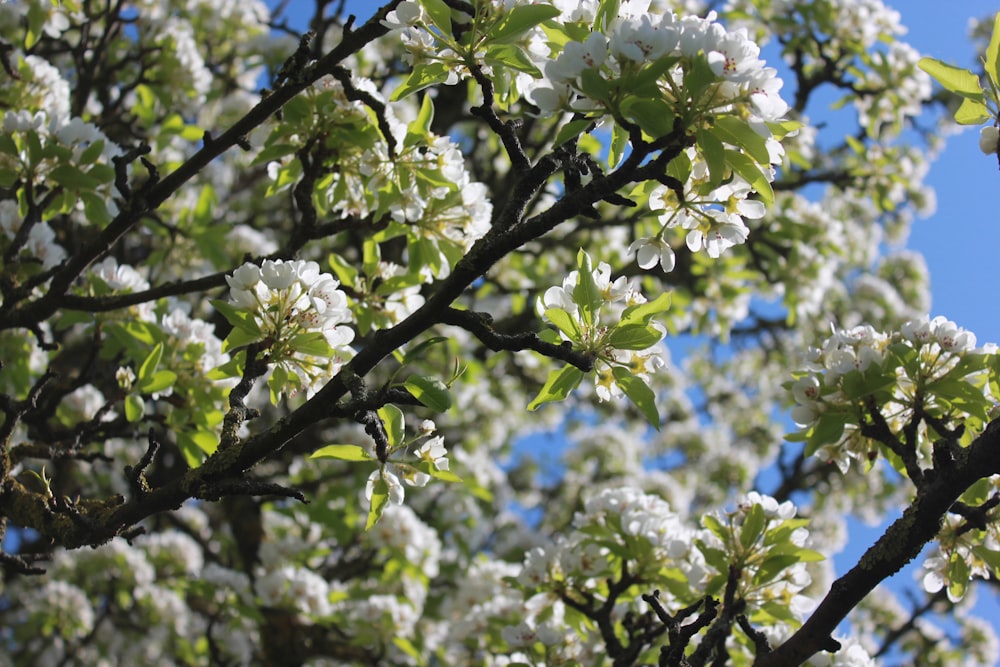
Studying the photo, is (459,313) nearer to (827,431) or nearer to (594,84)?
(594,84)

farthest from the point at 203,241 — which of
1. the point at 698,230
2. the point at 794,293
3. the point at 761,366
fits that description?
the point at 761,366

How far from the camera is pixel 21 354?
3.54 m

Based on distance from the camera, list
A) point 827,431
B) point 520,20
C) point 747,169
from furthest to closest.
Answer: point 827,431 → point 520,20 → point 747,169

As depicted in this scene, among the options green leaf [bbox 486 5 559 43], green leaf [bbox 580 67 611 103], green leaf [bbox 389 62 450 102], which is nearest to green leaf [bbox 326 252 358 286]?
green leaf [bbox 389 62 450 102]

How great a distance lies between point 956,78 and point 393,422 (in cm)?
151

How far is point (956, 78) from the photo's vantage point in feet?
6.25

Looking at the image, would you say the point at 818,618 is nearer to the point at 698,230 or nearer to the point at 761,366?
the point at 698,230

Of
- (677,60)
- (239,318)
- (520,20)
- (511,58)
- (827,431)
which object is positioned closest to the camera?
(677,60)

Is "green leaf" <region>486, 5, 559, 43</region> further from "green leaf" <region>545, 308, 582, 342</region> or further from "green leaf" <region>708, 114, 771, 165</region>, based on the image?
"green leaf" <region>545, 308, 582, 342</region>

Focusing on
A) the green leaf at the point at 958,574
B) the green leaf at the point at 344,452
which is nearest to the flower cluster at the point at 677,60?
the green leaf at the point at 344,452

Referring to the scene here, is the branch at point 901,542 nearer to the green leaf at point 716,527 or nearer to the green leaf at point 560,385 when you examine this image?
the green leaf at point 716,527

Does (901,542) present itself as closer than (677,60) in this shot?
No

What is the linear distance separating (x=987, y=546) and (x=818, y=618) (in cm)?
76

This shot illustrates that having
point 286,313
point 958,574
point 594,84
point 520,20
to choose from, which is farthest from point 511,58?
point 958,574
